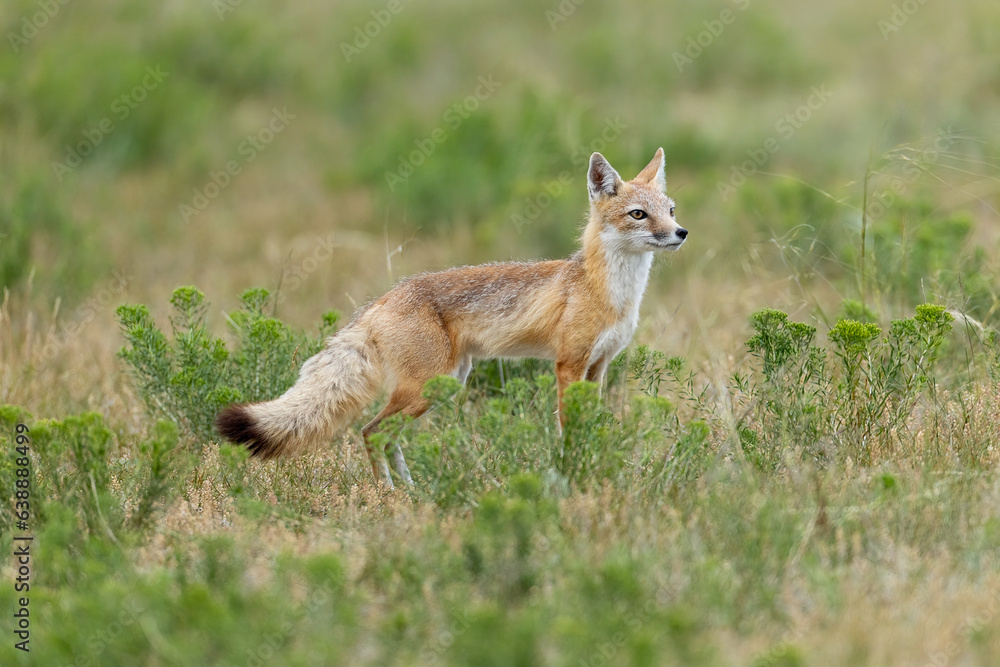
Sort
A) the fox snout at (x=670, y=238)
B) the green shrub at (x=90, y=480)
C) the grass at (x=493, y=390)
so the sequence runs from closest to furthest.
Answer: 1. the grass at (x=493, y=390)
2. the green shrub at (x=90, y=480)
3. the fox snout at (x=670, y=238)

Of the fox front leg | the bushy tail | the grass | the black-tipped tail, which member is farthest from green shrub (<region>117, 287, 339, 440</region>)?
the fox front leg

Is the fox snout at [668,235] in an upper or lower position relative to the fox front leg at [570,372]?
upper

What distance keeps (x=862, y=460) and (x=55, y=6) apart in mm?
14031

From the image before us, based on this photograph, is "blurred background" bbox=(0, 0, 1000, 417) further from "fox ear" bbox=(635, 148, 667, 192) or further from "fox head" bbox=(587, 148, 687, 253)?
"fox head" bbox=(587, 148, 687, 253)

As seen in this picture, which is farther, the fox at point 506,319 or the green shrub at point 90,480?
the fox at point 506,319

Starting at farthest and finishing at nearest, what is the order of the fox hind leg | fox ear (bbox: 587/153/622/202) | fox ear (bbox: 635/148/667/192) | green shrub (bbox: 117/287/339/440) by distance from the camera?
1. fox ear (bbox: 635/148/667/192)
2. fox ear (bbox: 587/153/622/202)
3. green shrub (bbox: 117/287/339/440)
4. the fox hind leg

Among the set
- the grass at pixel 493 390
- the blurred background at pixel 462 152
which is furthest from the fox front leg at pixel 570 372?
the blurred background at pixel 462 152

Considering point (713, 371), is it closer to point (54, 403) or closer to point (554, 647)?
point (554, 647)

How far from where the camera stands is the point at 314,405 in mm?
5066

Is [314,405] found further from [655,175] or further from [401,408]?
[655,175]

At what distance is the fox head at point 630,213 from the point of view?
18.1 ft

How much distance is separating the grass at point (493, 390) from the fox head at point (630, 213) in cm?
65

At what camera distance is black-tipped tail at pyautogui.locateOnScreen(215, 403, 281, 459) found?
15.6 ft

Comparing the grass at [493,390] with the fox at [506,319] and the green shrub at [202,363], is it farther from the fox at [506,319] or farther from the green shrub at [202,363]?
the fox at [506,319]
